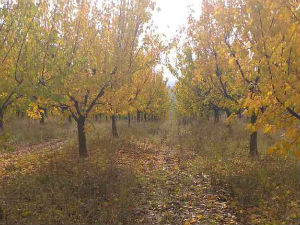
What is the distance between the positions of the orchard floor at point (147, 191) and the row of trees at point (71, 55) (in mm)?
1889

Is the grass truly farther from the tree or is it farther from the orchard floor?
the tree

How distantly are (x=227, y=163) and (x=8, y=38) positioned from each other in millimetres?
8693

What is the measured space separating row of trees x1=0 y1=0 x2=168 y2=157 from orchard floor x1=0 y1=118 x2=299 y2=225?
1.89 metres

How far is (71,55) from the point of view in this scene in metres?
8.15

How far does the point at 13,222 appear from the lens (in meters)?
5.00

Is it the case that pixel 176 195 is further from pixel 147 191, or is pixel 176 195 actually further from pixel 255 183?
pixel 255 183

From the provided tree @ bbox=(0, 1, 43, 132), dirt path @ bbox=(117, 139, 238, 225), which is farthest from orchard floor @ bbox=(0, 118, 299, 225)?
tree @ bbox=(0, 1, 43, 132)

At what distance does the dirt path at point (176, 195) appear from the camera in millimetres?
5453

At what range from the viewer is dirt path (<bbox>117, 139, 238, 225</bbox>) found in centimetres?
545

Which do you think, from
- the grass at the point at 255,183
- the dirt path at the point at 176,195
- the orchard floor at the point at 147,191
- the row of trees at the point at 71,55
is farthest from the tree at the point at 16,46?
the grass at the point at 255,183

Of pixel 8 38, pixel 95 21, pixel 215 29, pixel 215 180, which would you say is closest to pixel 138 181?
pixel 215 180

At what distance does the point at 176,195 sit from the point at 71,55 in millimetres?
6124

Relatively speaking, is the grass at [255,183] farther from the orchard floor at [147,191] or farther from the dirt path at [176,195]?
the dirt path at [176,195]

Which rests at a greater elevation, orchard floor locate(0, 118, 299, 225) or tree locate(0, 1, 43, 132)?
tree locate(0, 1, 43, 132)
